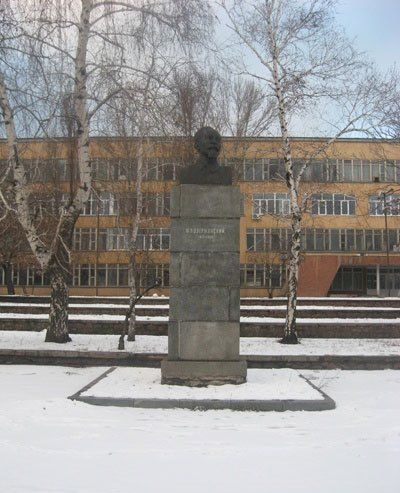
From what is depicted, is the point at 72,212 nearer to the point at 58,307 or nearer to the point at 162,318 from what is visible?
the point at 58,307

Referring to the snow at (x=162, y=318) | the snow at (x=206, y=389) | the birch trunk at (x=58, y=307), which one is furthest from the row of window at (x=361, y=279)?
the snow at (x=206, y=389)

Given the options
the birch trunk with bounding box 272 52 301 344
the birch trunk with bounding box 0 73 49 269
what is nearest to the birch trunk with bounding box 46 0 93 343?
the birch trunk with bounding box 0 73 49 269

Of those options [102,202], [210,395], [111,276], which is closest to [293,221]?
[102,202]

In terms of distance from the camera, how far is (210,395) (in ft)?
30.6

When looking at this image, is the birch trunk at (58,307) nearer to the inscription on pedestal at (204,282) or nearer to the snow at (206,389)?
the snow at (206,389)

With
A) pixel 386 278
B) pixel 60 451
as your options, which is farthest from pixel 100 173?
pixel 386 278

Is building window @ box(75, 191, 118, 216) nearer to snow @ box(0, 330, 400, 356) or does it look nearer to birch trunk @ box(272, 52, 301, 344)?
snow @ box(0, 330, 400, 356)

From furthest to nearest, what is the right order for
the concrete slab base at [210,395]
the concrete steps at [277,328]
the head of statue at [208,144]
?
1. the concrete steps at [277,328]
2. the head of statue at [208,144]
3. the concrete slab base at [210,395]

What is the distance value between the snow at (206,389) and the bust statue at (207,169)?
11.5 feet

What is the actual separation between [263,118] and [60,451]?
20.9 m

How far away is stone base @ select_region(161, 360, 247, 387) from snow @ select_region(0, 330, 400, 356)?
14.8 feet

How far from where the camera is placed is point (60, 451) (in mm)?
6414

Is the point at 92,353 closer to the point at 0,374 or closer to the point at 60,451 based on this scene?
the point at 0,374

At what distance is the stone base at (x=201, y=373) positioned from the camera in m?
10.1
